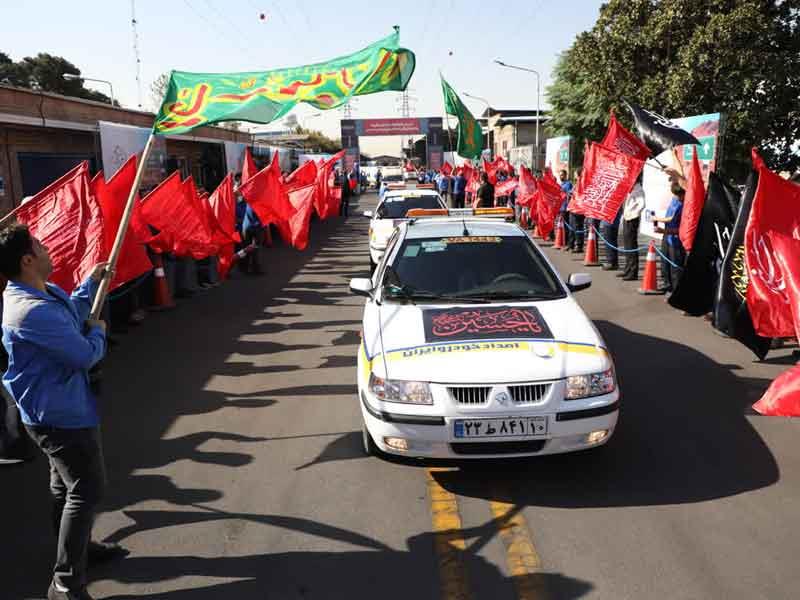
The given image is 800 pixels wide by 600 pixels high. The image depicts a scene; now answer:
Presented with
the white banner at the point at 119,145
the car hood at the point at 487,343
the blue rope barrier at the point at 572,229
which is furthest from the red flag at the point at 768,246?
the white banner at the point at 119,145

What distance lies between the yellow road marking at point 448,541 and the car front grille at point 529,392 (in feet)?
2.54

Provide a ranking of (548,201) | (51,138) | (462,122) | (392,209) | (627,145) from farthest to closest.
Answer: (548,201) → (462,122) → (51,138) → (392,209) → (627,145)

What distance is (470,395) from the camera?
4508 millimetres

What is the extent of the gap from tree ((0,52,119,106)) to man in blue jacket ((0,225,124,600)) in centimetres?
6228

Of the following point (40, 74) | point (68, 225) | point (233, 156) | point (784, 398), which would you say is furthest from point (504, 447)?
point (40, 74)

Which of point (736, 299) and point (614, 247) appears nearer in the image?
point (736, 299)

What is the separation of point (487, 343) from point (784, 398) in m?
1.96

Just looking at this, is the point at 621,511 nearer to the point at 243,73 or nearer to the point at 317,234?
the point at 243,73

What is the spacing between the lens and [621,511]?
4.36 m

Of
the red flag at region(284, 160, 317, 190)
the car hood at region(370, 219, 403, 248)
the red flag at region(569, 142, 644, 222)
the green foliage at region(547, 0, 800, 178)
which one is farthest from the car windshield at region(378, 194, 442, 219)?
the green foliage at region(547, 0, 800, 178)

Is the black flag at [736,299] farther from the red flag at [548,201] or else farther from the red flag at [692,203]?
the red flag at [548,201]

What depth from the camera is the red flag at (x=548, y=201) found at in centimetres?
1809

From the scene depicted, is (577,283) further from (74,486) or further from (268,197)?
(268,197)

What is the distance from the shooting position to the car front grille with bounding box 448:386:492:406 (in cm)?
448
